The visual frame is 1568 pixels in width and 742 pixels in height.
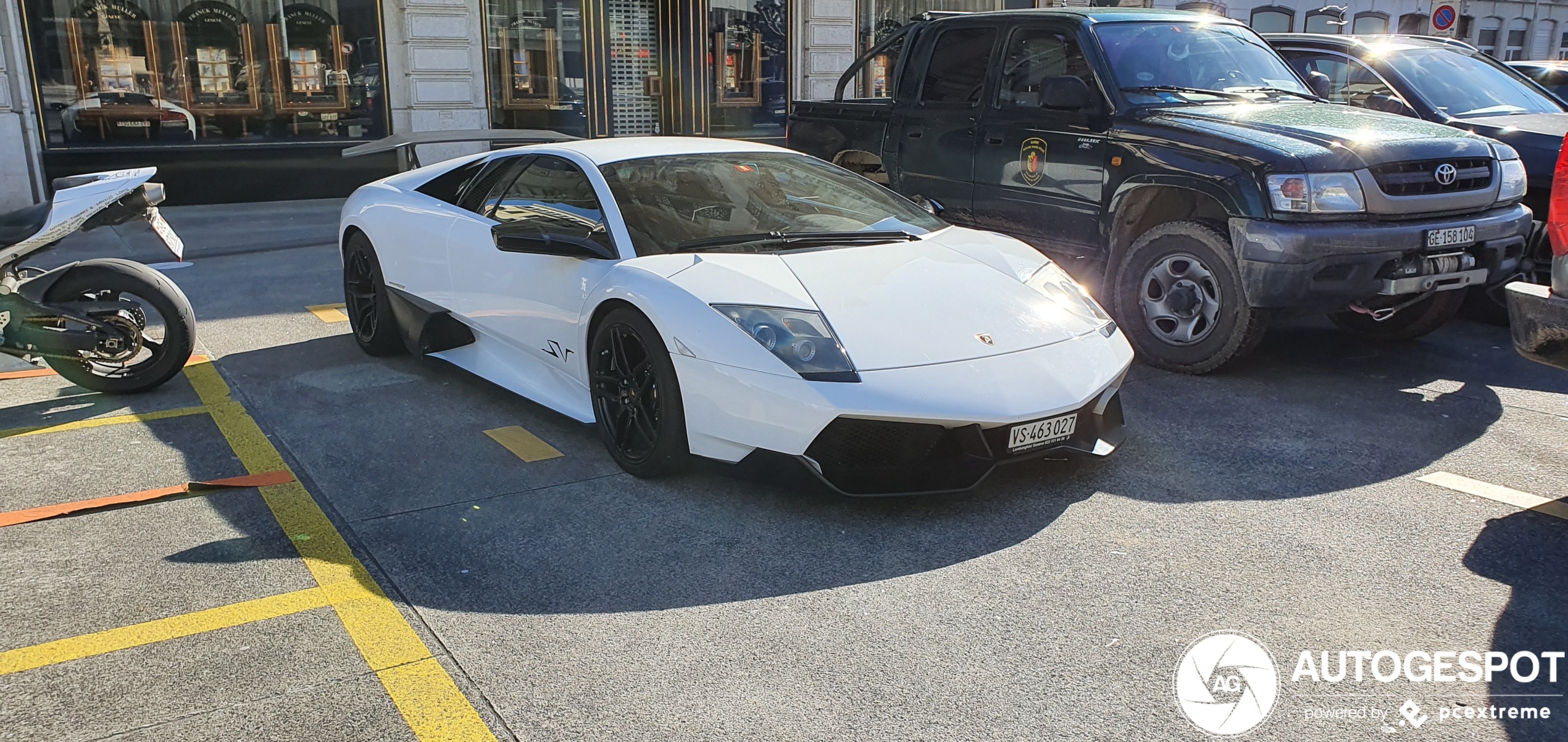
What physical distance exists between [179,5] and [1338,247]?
12831 millimetres

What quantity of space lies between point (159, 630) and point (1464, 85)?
860 centimetres

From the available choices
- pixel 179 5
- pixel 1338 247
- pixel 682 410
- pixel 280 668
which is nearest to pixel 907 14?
pixel 179 5

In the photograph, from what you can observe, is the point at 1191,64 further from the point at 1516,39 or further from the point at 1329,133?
the point at 1516,39

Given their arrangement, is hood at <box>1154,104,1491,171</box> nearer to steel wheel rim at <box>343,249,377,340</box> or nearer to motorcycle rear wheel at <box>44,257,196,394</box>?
steel wheel rim at <box>343,249,377,340</box>

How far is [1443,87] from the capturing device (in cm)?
816

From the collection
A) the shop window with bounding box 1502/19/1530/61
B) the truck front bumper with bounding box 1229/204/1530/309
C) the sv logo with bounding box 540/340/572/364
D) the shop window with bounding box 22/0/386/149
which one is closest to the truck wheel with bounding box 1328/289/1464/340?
the truck front bumper with bounding box 1229/204/1530/309

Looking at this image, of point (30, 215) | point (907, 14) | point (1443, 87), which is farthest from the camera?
point (907, 14)

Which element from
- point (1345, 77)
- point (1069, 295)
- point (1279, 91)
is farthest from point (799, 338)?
point (1345, 77)

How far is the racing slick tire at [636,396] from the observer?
4285 mm

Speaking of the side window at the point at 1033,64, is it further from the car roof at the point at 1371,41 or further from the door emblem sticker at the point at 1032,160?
the car roof at the point at 1371,41

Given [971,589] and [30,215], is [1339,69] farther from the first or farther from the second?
[30,215]

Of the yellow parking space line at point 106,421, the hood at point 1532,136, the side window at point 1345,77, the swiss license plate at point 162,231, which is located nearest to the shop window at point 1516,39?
the side window at point 1345,77

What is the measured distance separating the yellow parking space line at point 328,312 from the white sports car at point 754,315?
1.87m
